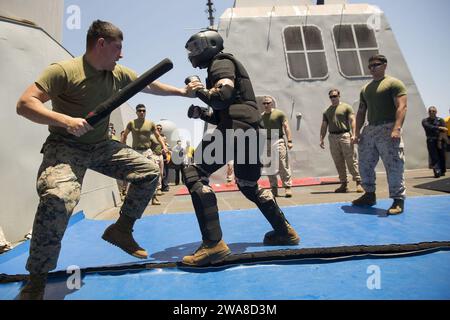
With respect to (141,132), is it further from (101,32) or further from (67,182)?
(67,182)

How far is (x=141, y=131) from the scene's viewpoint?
19.5 ft

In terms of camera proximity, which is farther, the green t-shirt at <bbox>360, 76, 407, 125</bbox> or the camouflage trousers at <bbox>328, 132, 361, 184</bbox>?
the camouflage trousers at <bbox>328, 132, 361, 184</bbox>

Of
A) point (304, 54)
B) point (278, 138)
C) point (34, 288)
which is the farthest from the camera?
point (304, 54)

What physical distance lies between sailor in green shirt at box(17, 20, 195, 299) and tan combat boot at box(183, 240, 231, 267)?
433 mm

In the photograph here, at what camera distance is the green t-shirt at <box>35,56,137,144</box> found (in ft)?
6.18

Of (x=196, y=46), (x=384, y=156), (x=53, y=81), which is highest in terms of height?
(x=196, y=46)

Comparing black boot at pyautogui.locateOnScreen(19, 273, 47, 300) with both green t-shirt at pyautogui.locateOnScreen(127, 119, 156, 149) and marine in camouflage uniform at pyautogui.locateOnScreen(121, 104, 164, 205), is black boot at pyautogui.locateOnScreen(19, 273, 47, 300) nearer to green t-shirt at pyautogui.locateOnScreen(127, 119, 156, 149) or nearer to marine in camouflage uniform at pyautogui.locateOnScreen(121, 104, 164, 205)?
marine in camouflage uniform at pyautogui.locateOnScreen(121, 104, 164, 205)

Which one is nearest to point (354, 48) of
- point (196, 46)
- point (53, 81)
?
point (196, 46)

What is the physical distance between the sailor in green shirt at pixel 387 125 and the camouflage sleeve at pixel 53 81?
3.34 m

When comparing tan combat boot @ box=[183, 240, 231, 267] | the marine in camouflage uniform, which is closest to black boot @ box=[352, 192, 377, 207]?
tan combat boot @ box=[183, 240, 231, 267]

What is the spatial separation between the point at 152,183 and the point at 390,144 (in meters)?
2.84

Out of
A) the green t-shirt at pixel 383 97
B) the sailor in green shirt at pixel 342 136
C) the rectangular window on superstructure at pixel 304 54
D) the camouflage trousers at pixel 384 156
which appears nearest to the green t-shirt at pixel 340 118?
the sailor in green shirt at pixel 342 136

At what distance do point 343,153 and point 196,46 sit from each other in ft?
13.5

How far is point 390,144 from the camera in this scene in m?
3.65
